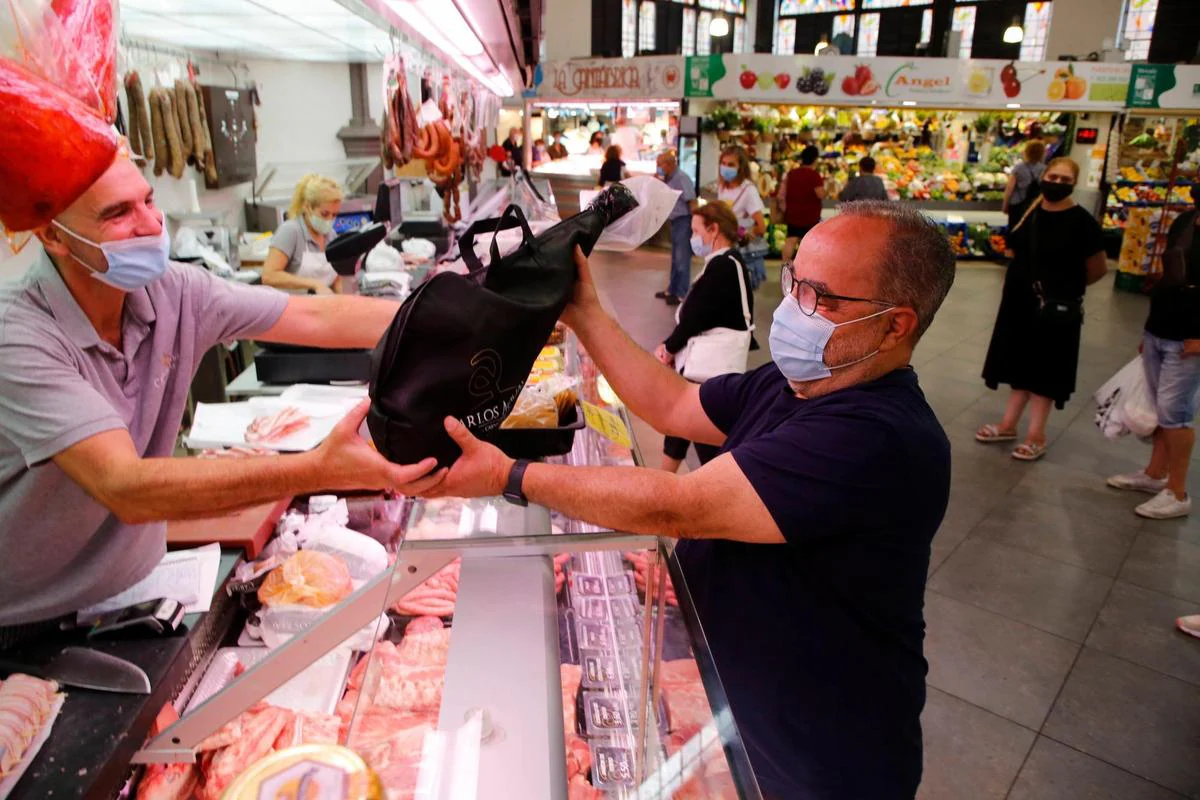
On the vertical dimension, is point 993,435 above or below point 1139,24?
below

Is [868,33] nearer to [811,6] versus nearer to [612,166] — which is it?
[811,6]

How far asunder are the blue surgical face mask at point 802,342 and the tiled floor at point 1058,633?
6.66 ft

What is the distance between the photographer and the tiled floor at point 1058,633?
2.91 metres

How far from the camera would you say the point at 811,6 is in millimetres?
27594

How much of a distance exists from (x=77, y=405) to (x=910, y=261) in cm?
156

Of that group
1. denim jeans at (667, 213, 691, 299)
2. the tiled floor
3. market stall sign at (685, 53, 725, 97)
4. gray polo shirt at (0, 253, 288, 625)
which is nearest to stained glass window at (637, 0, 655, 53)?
market stall sign at (685, 53, 725, 97)

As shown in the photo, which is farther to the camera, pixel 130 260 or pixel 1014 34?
pixel 1014 34

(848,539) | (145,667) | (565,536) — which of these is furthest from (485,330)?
(145,667)

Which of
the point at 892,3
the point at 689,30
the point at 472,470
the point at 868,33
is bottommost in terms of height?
the point at 472,470

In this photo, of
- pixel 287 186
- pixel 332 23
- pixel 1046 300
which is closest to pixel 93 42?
pixel 332 23

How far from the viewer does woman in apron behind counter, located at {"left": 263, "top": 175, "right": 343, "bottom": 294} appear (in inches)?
196

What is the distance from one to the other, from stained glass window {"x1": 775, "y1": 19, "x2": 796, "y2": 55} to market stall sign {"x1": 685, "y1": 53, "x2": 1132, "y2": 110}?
16124mm

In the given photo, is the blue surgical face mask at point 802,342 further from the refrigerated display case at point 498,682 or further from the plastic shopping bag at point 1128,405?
the plastic shopping bag at point 1128,405

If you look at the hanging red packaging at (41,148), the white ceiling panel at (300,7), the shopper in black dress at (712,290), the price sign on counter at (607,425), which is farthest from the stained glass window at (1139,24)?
the hanging red packaging at (41,148)
